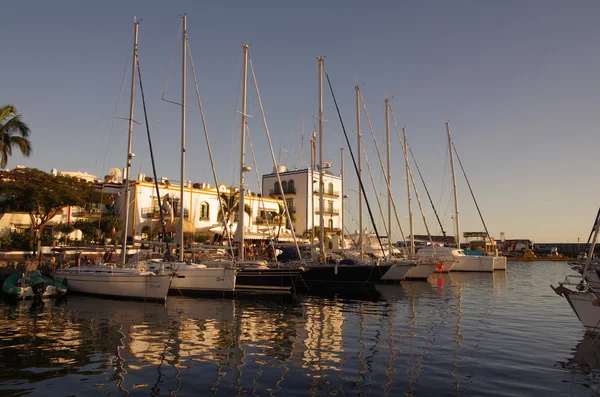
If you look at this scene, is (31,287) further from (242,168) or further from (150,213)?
(150,213)

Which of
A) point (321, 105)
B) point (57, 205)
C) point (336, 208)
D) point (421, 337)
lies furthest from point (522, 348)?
point (336, 208)

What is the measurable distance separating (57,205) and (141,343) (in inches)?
1162

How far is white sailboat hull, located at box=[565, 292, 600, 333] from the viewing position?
16.4 m

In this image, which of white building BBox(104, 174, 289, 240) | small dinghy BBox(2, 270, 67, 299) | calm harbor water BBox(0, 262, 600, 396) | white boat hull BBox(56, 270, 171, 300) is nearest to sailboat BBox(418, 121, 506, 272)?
white building BBox(104, 174, 289, 240)

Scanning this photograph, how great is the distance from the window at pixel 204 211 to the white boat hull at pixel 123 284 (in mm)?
25174

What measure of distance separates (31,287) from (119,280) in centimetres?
524

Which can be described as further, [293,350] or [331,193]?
[331,193]

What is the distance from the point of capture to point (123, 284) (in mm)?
26328

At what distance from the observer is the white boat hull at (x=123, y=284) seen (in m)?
25.7

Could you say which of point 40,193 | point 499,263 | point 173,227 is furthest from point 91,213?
point 499,263

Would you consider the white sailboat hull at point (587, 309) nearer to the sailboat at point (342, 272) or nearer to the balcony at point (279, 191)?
the sailboat at point (342, 272)

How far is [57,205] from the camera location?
131 feet

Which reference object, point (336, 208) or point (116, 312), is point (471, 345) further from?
point (336, 208)

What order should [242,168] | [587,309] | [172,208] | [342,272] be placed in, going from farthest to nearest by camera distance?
[172,208], [342,272], [242,168], [587,309]
